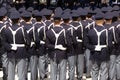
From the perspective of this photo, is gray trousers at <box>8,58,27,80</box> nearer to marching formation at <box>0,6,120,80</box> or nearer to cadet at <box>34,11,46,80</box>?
marching formation at <box>0,6,120,80</box>

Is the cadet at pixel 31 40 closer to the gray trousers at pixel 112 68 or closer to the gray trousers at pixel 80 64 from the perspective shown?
the gray trousers at pixel 80 64

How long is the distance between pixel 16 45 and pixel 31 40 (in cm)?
64

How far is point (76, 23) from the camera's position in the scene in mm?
11945

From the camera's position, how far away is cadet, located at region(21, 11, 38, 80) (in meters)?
11.4

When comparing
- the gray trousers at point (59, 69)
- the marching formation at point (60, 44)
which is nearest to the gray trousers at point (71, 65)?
the marching formation at point (60, 44)

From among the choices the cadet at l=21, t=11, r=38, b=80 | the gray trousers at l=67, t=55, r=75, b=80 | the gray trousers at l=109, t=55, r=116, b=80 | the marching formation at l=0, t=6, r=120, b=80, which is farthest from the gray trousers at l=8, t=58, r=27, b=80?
the gray trousers at l=109, t=55, r=116, b=80

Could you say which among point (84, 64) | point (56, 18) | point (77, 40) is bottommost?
point (84, 64)

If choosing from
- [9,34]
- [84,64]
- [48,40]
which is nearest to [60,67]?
[48,40]

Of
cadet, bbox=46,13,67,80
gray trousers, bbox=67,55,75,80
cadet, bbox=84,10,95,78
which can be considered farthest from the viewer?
cadet, bbox=84,10,95,78

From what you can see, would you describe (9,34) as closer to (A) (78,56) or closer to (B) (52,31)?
(B) (52,31)

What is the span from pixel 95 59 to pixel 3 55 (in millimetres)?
2548

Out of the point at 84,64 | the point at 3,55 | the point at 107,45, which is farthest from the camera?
the point at 84,64

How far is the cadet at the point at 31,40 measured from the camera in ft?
37.4

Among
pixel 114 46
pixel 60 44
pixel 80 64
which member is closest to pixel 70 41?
pixel 60 44
